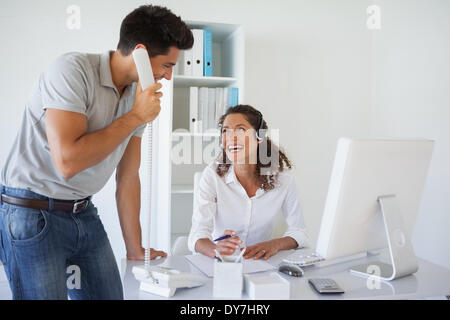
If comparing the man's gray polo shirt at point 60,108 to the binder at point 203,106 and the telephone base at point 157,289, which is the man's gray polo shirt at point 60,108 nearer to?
the telephone base at point 157,289

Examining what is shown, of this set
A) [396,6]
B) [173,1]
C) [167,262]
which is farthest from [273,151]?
[396,6]

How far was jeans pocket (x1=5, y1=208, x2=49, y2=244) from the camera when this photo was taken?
3.90 ft

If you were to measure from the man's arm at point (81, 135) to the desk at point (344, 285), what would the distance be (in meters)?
0.40

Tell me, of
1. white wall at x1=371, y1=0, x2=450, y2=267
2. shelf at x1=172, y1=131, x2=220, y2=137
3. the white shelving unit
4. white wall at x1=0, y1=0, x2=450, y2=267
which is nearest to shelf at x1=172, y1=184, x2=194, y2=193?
the white shelving unit

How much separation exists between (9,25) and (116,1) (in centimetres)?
75

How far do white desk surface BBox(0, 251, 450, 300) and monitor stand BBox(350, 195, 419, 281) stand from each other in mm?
33

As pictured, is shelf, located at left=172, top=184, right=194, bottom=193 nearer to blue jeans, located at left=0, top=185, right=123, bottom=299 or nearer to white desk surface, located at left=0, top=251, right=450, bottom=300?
white desk surface, located at left=0, top=251, right=450, bottom=300

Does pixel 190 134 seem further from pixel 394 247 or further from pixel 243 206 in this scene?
pixel 394 247

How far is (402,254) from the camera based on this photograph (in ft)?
4.43

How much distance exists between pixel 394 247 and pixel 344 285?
236 mm

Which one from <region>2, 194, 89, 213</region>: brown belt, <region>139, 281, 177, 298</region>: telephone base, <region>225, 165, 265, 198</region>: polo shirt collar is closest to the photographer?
<region>139, 281, 177, 298</region>: telephone base

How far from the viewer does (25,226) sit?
119 cm

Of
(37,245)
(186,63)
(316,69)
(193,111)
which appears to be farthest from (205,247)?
(316,69)
